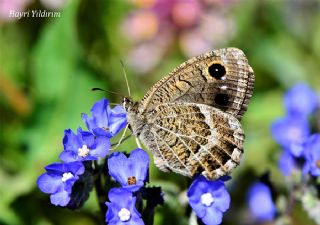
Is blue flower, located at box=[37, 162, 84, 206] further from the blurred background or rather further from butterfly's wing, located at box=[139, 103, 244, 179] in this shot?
the blurred background

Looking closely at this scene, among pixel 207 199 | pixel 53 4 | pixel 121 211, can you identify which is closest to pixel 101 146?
pixel 121 211

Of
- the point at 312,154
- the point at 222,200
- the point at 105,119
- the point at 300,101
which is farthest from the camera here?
the point at 300,101

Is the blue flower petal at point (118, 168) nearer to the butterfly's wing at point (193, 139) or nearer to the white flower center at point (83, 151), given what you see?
the white flower center at point (83, 151)

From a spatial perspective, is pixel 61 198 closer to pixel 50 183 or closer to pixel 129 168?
pixel 50 183

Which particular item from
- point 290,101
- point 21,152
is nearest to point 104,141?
point 290,101

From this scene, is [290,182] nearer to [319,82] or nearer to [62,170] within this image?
[62,170]

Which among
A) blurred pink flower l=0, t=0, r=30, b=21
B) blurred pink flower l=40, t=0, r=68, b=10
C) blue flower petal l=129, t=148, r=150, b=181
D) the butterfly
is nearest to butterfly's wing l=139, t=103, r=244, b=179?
the butterfly

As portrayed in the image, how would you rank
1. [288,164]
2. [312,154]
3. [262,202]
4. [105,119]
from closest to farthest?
[105,119]
[312,154]
[288,164]
[262,202]
